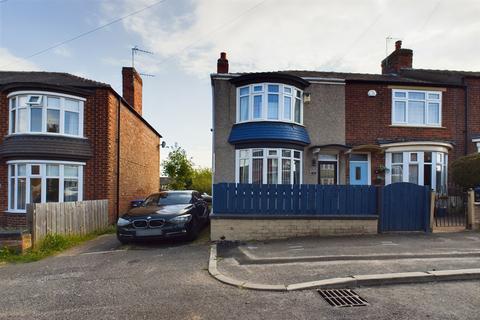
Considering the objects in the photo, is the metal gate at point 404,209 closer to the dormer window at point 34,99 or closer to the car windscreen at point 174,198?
the car windscreen at point 174,198

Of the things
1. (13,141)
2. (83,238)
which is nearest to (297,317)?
(83,238)

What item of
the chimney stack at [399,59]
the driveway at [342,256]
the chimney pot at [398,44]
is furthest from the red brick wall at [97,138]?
the chimney pot at [398,44]

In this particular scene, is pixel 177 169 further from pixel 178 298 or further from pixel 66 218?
pixel 178 298

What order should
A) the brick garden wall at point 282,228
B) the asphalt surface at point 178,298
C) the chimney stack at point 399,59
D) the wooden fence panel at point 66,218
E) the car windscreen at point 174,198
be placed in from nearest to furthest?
1. the asphalt surface at point 178,298
2. the wooden fence panel at point 66,218
3. the brick garden wall at point 282,228
4. the car windscreen at point 174,198
5. the chimney stack at point 399,59

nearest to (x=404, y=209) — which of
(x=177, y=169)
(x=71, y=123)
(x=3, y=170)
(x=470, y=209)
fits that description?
(x=470, y=209)

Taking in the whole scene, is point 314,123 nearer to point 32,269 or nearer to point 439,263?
point 439,263

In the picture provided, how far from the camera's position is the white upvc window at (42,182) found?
1330 centimetres

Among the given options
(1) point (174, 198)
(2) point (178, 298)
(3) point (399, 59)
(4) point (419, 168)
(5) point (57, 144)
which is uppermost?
(3) point (399, 59)

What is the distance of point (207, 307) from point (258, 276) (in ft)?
4.95

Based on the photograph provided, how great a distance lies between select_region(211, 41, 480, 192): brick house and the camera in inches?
544

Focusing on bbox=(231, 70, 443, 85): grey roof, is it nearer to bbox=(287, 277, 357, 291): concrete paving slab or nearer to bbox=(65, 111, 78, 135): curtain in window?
bbox=(65, 111, 78, 135): curtain in window

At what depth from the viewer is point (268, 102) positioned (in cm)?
1391

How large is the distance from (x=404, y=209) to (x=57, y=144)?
1279cm

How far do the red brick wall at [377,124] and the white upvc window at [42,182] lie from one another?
11.8m
